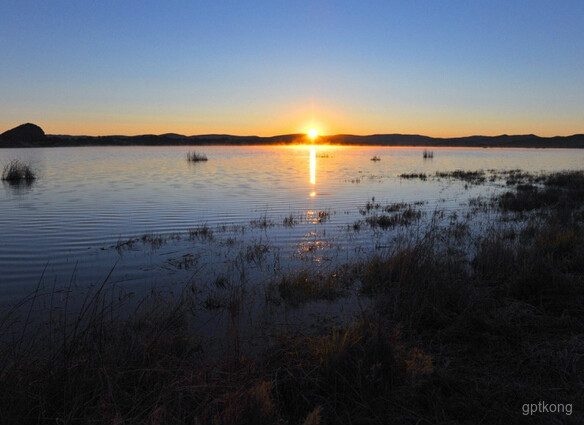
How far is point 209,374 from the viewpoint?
3.73m

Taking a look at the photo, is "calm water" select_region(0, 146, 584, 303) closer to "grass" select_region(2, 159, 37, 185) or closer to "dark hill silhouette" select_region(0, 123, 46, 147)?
"grass" select_region(2, 159, 37, 185)

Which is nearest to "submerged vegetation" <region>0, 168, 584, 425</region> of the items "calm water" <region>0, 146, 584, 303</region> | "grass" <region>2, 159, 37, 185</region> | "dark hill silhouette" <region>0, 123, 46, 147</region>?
"calm water" <region>0, 146, 584, 303</region>

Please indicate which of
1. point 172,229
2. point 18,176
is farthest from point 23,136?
point 172,229

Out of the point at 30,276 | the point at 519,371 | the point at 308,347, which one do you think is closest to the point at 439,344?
the point at 519,371

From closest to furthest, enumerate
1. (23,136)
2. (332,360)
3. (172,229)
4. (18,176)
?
(332,360) → (172,229) → (18,176) → (23,136)

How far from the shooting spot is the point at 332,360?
371 centimetres

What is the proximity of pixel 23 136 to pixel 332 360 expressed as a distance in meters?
131

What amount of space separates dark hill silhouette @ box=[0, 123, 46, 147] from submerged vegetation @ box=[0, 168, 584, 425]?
113 meters

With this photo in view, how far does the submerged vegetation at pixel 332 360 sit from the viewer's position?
3162mm

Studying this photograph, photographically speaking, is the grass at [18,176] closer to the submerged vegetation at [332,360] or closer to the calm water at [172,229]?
the calm water at [172,229]

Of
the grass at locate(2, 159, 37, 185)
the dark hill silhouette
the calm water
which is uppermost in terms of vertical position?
the dark hill silhouette

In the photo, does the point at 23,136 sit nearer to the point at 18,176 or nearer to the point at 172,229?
the point at 18,176

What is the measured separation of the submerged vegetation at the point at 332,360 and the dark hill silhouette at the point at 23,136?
113 meters

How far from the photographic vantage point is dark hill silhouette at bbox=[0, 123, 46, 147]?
321 ft
